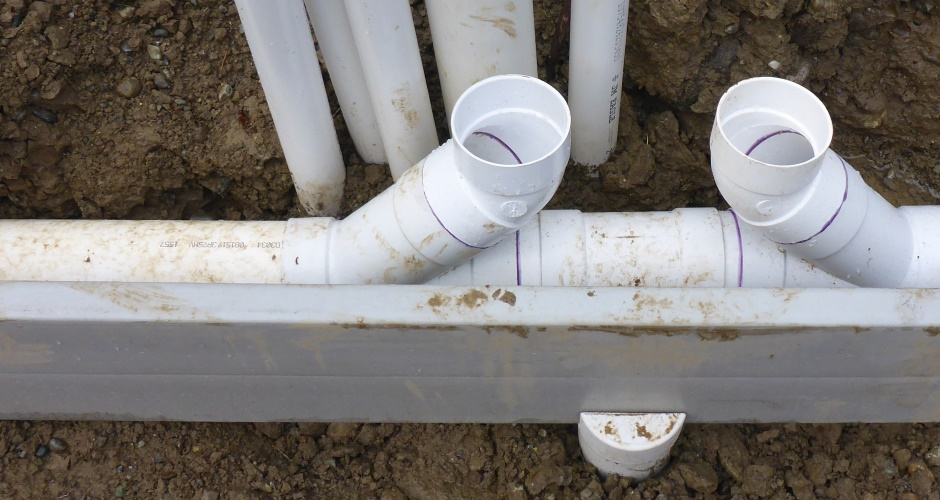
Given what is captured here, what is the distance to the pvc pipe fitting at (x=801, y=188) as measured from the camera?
1.52 meters

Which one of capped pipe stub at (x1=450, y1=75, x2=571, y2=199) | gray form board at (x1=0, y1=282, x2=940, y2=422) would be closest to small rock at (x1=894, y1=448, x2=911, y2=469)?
gray form board at (x1=0, y1=282, x2=940, y2=422)

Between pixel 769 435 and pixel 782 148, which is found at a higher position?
pixel 782 148

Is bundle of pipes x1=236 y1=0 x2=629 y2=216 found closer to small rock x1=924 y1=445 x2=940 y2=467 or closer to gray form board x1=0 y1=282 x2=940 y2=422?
gray form board x1=0 y1=282 x2=940 y2=422

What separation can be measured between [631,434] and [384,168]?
0.97 m

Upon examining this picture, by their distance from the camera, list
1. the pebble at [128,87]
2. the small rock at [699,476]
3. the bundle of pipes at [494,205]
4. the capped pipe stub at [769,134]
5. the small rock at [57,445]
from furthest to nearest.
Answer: the pebble at [128,87] < the small rock at [57,445] < the small rock at [699,476] < the bundle of pipes at [494,205] < the capped pipe stub at [769,134]

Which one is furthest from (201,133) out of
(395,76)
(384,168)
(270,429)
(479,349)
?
(479,349)

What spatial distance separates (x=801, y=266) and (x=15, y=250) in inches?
70.7

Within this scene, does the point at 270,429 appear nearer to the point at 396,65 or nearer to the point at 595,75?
the point at 396,65

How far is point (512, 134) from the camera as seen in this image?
68.2 inches

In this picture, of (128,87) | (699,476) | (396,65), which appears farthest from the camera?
(128,87)

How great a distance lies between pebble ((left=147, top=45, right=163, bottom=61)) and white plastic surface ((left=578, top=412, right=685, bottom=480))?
57.7 inches

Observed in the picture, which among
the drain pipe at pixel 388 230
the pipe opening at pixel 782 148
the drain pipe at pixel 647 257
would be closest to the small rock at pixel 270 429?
the drain pipe at pixel 388 230

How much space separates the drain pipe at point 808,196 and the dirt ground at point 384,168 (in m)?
0.40

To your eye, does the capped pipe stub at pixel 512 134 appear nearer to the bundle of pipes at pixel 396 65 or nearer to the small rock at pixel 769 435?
the bundle of pipes at pixel 396 65
